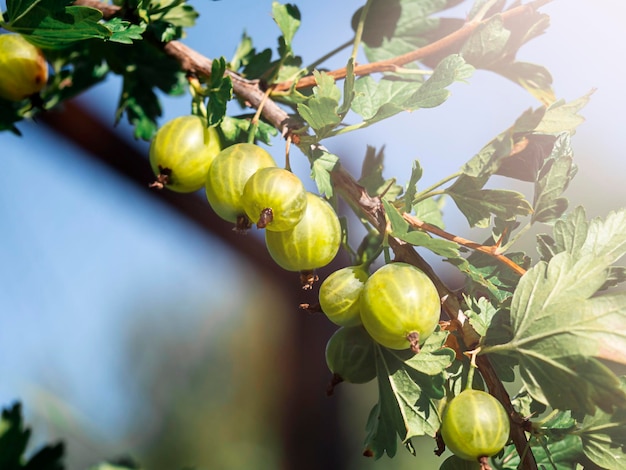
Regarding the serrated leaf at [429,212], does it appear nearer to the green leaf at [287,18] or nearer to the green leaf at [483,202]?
the green leaf at [483,202]

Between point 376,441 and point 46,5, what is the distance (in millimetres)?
556

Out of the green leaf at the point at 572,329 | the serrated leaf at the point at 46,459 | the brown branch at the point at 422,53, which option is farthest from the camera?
the serrated leaf at the point at 46,459

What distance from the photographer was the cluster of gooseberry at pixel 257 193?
53cm

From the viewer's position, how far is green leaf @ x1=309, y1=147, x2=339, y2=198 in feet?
1.86

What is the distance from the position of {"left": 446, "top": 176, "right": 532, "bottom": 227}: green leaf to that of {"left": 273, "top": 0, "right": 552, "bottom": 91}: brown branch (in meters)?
0.19

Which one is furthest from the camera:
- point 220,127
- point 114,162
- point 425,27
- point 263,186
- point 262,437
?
point 262,437

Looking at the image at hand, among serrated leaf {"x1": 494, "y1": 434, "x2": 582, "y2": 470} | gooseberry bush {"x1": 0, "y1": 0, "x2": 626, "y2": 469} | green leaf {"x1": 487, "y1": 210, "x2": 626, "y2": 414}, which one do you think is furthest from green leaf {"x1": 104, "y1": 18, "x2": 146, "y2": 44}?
serrated leaf {"x1": 494, "y1": 434, "x2": 582, "y2": 470}

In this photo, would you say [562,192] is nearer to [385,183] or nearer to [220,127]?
[385,183]

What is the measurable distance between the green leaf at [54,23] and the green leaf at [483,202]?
1.24 feet

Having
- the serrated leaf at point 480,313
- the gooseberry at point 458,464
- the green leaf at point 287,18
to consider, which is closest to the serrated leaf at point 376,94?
the green leaf at point 287,18

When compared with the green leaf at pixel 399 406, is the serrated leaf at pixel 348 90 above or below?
above

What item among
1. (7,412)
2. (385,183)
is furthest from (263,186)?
(7,412)

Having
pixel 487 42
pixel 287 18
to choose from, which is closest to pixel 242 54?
pixel 287 18

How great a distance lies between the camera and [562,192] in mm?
570
